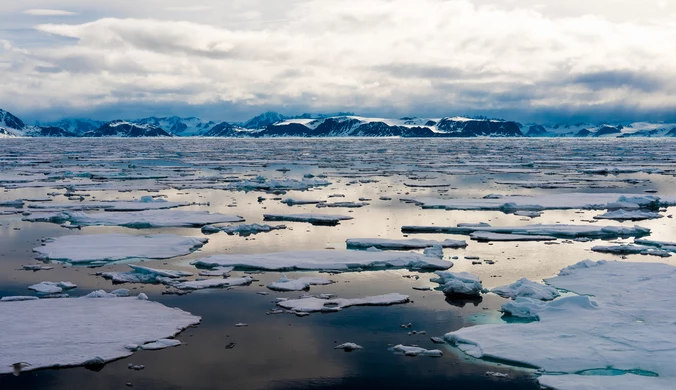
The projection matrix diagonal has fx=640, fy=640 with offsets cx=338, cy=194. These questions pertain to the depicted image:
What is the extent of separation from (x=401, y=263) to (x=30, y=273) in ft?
28.2

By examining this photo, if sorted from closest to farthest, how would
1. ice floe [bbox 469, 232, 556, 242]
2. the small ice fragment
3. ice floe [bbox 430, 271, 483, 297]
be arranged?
the small ice fragment
ice floe [bbox 430, 271, 483, 297]
ice floe [bbox 469, 232, 556, 242]

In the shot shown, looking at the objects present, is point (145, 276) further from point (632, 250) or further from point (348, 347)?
point (632, 250)

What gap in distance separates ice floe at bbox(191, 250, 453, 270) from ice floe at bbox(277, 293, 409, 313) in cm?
245

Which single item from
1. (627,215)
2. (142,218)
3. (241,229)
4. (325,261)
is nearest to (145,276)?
(325,261)

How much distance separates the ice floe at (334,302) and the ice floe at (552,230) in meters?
7.70

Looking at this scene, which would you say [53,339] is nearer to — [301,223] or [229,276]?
[229,276]

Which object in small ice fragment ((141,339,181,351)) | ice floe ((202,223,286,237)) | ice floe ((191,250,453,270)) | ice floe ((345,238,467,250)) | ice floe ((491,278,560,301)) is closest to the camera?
small ice fragment ((141,339,181,351))

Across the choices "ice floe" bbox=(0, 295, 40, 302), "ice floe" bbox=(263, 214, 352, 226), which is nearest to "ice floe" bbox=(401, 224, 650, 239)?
"ice floe" bbox=(263, 214, 352, 226)

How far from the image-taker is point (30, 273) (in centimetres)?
1468

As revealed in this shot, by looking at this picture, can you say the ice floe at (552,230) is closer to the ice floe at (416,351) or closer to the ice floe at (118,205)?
the ice floe at (416,351)

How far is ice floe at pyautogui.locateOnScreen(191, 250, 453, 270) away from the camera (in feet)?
49.4

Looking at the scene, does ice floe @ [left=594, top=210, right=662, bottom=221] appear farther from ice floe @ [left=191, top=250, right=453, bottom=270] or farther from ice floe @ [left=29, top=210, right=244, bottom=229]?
ice floe @ [left=29, top=210, right=244, bottom=229]

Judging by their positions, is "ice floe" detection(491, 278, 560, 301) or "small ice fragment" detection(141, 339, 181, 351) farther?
"ice floe" detection(491, 278, 560, 301)

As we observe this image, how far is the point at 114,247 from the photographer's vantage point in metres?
17.3
